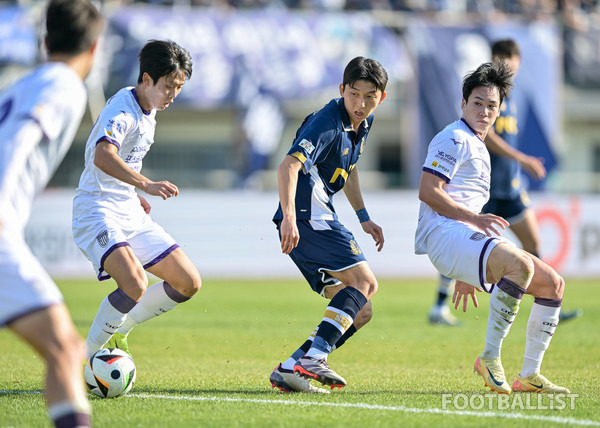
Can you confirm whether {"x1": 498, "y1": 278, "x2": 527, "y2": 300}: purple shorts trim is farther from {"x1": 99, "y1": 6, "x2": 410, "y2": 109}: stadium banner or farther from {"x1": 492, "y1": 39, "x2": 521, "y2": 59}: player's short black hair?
{"x1": 99, "y1": 6, "x2": 410, "y2": 109}: stadium banner

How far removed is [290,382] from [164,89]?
2184 millimetres

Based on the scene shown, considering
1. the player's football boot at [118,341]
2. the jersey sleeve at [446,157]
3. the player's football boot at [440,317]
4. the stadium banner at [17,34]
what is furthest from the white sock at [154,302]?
the stadium banner at [17,34]

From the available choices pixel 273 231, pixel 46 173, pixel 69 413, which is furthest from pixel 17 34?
pixel 69 413

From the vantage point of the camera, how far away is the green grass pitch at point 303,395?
15.4 feet

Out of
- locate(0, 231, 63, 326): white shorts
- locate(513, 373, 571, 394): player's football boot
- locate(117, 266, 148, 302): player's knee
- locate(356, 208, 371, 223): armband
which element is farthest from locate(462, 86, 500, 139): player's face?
locate(0, 231, 63, 326): white shorts

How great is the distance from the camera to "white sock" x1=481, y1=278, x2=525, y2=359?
550 centimetres

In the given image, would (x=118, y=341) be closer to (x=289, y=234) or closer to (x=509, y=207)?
(x=289, y=234)

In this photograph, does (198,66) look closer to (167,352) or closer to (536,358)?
(167,352)

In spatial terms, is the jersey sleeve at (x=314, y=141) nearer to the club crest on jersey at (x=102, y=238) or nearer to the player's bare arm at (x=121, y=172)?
the player's bare arm at (x=121, y=172)

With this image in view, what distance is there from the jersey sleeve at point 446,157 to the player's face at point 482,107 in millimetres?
283

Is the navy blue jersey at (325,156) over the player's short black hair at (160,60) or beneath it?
beneath

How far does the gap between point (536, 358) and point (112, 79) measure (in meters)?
17.9

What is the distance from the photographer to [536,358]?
5.68 metres

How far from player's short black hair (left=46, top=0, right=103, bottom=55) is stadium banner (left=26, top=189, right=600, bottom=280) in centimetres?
1300
